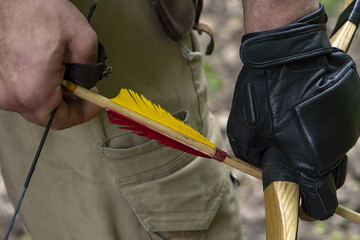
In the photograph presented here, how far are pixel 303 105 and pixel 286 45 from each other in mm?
111

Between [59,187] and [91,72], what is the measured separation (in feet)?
1.33

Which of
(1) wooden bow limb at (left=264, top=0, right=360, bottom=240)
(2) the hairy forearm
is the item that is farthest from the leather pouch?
(1) wooden bow limb at (left=264, top=0, right=360, bottom=240)

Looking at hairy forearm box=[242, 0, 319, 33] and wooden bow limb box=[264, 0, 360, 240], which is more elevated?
hairy forearm box=[242, 0, 319, 33]

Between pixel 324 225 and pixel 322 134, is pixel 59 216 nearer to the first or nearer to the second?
pixel 322 134

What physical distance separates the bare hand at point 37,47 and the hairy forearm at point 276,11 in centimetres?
30

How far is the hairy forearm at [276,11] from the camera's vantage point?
0.90 m

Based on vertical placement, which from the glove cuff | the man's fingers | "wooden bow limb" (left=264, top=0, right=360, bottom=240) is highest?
the glove cuff

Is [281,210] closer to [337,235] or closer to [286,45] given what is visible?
[286,45]

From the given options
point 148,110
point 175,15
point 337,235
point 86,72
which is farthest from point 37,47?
point 337,235

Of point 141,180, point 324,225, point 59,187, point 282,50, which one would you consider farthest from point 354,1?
point 324,225

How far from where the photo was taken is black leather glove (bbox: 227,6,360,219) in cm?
86

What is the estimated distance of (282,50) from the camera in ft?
2.89

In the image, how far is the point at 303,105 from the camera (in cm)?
86

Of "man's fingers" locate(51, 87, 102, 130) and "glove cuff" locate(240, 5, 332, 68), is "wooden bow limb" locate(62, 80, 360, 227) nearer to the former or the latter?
"man's fingers" locate(51, 87, 102, 130)
